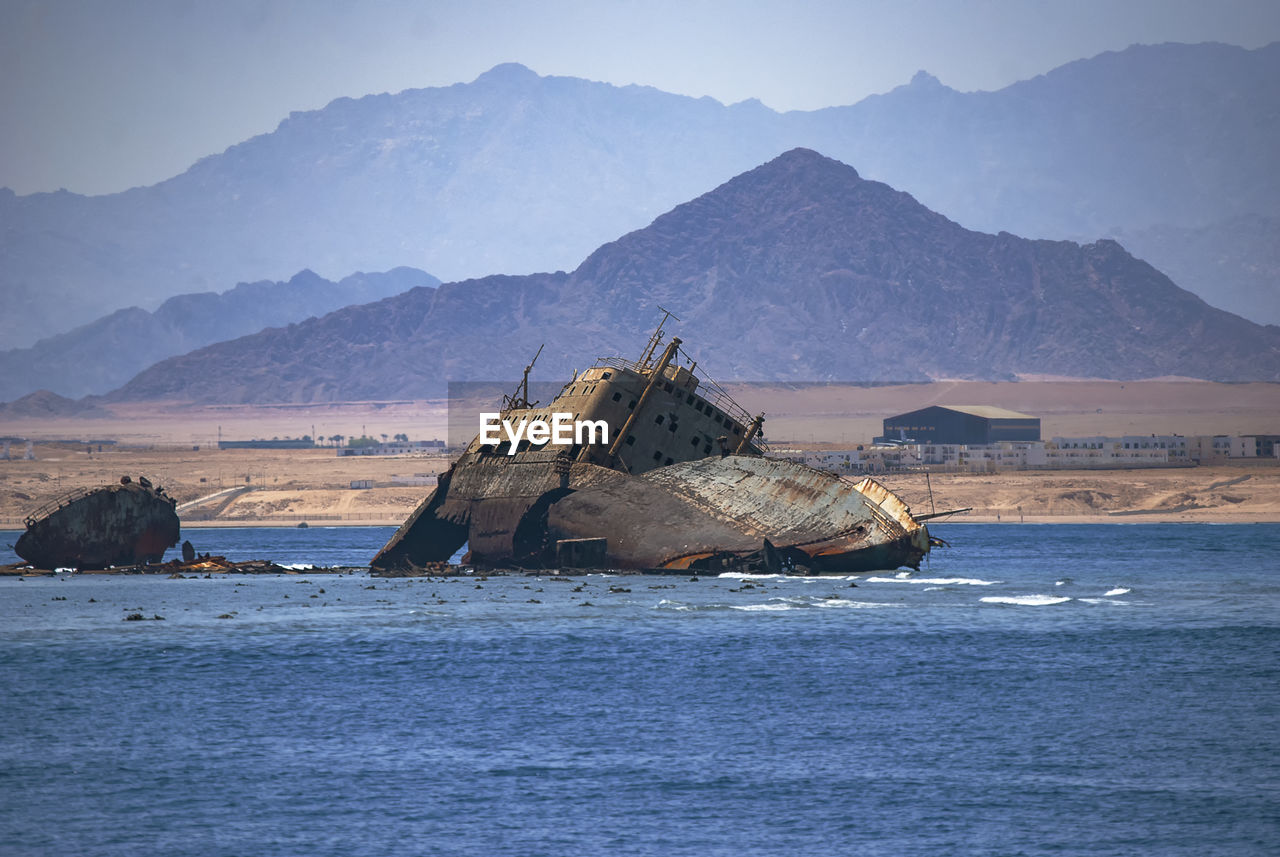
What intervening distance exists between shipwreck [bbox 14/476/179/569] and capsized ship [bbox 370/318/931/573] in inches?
654

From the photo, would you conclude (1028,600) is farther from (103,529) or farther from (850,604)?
(103,529)

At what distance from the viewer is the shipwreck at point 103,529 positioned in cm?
8844

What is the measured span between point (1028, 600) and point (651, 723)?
31.2m

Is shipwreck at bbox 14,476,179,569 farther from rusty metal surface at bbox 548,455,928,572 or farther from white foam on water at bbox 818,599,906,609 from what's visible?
white foam on water at bbox 818,599,906,609

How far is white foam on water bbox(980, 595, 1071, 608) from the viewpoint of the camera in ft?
221

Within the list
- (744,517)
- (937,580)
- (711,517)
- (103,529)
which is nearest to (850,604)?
(744,517)

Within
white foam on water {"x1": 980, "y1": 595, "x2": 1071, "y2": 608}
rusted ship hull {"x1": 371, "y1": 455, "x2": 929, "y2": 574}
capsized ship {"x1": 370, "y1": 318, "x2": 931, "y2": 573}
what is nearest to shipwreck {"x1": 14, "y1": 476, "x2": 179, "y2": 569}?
capsized ship {"x1": 370, "y1": 318, "x2": 931, "y2": 573}

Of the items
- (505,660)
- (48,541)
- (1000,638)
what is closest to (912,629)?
(1000,638)

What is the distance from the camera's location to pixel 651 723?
41.8 metres

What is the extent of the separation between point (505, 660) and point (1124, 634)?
20535 mm

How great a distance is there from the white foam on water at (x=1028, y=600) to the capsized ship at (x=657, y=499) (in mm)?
4159

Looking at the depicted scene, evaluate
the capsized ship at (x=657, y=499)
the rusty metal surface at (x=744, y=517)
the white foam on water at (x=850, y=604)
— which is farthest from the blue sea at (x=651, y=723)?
the capsized ship at (x=657, y=499)

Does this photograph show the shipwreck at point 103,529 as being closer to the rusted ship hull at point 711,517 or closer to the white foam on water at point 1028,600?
the rusted ship hull at point 711,517

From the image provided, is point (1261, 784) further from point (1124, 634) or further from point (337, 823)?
point (1124, 634)
